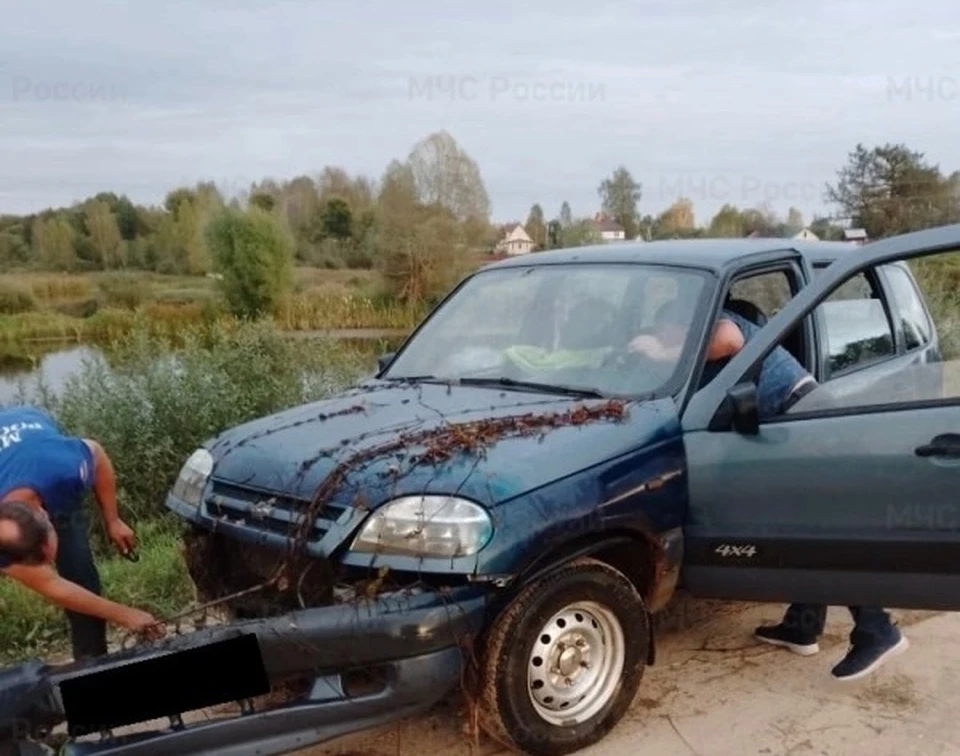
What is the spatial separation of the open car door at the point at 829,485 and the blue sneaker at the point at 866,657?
2.20ft

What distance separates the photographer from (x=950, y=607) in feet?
11.6

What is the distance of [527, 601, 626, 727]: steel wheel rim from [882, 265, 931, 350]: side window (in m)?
2.39

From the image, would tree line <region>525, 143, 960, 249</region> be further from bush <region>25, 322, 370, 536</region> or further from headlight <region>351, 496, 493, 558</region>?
headlight <region>351, 496, 493, 558</region>

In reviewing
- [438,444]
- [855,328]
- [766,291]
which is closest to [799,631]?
[855,328]

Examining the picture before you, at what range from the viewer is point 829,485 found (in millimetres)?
3572

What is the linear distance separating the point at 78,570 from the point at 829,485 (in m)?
2.94

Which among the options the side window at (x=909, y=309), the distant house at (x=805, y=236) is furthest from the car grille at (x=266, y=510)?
the distant house at (x=805, y=236)

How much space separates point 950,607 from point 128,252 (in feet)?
97.5

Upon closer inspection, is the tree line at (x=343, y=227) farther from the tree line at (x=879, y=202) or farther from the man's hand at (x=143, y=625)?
the man's hand at (x=143, y=625)

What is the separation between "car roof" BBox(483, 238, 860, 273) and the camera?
452 cm

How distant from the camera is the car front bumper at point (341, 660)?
292 centimetres

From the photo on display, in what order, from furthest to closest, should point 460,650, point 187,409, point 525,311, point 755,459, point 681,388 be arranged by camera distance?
point 187,409 → point 525,311 → point 681,388 → point 755,459 → point 460,650

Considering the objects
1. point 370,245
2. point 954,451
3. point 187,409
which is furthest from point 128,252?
point 954,451

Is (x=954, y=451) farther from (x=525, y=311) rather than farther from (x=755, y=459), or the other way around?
(x=525, y=311)
